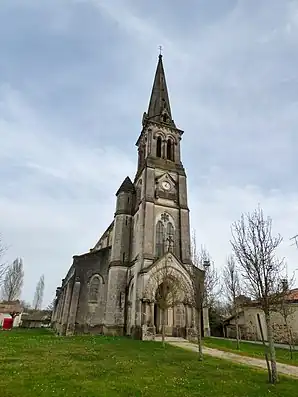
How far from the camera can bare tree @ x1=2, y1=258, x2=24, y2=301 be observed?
6391 centimetres

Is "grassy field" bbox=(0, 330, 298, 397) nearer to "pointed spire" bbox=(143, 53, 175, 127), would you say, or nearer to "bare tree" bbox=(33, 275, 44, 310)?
"pointed spire" bbox=(143, 53, 175, 127)

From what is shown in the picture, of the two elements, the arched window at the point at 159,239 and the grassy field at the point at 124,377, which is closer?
the grassy field at the point at 124,377

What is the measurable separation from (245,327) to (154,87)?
3531 cm

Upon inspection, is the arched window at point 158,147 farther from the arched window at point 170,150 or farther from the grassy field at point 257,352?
the grassy field at point 257,352

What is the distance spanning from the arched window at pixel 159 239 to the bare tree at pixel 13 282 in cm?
4674

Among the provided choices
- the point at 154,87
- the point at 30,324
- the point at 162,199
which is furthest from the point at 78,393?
the point at 30,324

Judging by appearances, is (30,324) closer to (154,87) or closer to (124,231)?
(124,231)

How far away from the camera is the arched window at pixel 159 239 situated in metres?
29.8

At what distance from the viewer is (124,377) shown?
32.1ft

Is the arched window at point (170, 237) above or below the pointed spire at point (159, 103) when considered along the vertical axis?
below

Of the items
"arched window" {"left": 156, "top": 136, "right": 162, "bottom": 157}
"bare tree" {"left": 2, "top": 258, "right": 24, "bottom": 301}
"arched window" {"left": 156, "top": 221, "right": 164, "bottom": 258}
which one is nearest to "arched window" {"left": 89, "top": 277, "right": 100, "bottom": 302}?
"arched window" {"left": 156, "top": 221, "right": 164, "bottom": 258}

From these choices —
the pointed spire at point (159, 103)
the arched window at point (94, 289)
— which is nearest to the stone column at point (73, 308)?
the arched window at point (94, 289)

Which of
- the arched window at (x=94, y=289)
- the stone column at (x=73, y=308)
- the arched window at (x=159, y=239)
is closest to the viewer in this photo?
the stone column at (x=73, y=308)

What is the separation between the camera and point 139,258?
2847 centimetres
